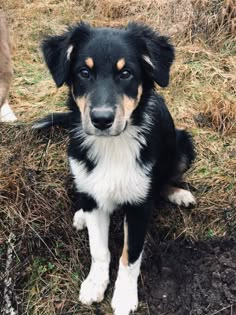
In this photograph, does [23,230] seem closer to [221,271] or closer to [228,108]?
Answer: [221,271]

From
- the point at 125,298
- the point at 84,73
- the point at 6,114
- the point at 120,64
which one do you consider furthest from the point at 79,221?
the point at 6,114

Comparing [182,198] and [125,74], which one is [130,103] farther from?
[182,198]

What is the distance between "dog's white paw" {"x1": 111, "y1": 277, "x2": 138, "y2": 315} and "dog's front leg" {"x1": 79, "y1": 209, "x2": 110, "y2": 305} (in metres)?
0.11

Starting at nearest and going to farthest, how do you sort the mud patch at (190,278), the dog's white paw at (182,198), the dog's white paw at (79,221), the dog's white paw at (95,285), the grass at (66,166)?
the mud patch at (190,278)
the dog's white paw at (95,285)
the grass at (66,166)
the dog's white paw at (79,221)
the dog's white paw at (182,198)

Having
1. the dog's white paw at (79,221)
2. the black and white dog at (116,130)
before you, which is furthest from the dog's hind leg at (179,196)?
the dog's white paw at (79,221)

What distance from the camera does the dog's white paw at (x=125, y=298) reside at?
10.1 feet

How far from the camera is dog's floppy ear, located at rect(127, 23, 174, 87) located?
2732 mm

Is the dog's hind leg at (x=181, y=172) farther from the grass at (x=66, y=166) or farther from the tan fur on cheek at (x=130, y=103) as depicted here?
the tan fur on cheek at (x=130, y=103)

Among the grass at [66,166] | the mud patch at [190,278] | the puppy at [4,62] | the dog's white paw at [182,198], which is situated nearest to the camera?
the mud patch at [190,278]

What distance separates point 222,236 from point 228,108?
4.83ft

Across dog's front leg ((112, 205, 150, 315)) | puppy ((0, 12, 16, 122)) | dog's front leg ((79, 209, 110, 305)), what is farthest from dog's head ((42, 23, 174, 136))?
puppy ((0, 12, 16, 122))

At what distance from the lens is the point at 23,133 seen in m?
4.11

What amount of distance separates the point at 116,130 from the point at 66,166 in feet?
Answer: 4.50

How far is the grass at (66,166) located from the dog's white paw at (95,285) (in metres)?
0.06
